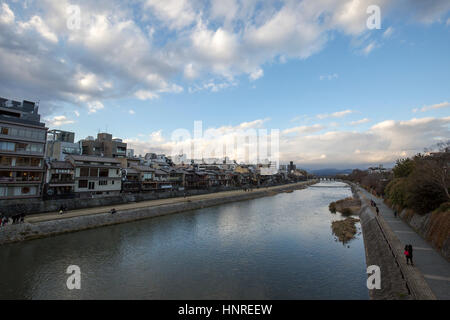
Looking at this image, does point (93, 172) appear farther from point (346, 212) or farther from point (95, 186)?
point (346, 212)

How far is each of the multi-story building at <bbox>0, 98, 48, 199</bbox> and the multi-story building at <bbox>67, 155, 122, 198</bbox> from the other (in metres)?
6.55

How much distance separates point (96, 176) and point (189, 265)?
1251 inches

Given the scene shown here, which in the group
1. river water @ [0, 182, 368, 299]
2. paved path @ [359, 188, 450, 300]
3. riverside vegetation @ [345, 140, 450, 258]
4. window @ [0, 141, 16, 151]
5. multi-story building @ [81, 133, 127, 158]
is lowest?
river water @ [0, 182, 368, 299]

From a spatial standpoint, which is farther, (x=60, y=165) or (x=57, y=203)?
(x=60, y=165)

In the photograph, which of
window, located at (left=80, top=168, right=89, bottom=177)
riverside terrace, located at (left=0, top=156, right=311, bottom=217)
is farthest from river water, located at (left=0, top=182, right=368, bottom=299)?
window, located at (left=80, top=168, right=89, bottom=177)

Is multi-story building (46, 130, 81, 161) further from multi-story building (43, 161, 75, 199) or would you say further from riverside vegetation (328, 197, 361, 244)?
riverside vegetation (328, 197, 361, 244)

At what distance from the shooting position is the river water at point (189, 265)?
13.4 meters

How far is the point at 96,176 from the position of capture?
40688 mm

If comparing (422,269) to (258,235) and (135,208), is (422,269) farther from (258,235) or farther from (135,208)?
(135,208)

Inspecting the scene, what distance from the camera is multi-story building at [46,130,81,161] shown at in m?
51.2

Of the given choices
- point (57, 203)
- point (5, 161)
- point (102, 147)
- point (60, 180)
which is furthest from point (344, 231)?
point (102, 147)

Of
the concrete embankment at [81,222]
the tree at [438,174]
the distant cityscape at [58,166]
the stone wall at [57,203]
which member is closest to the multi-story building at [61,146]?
the distant cityscape at [58,166]

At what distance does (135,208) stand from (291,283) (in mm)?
28639
